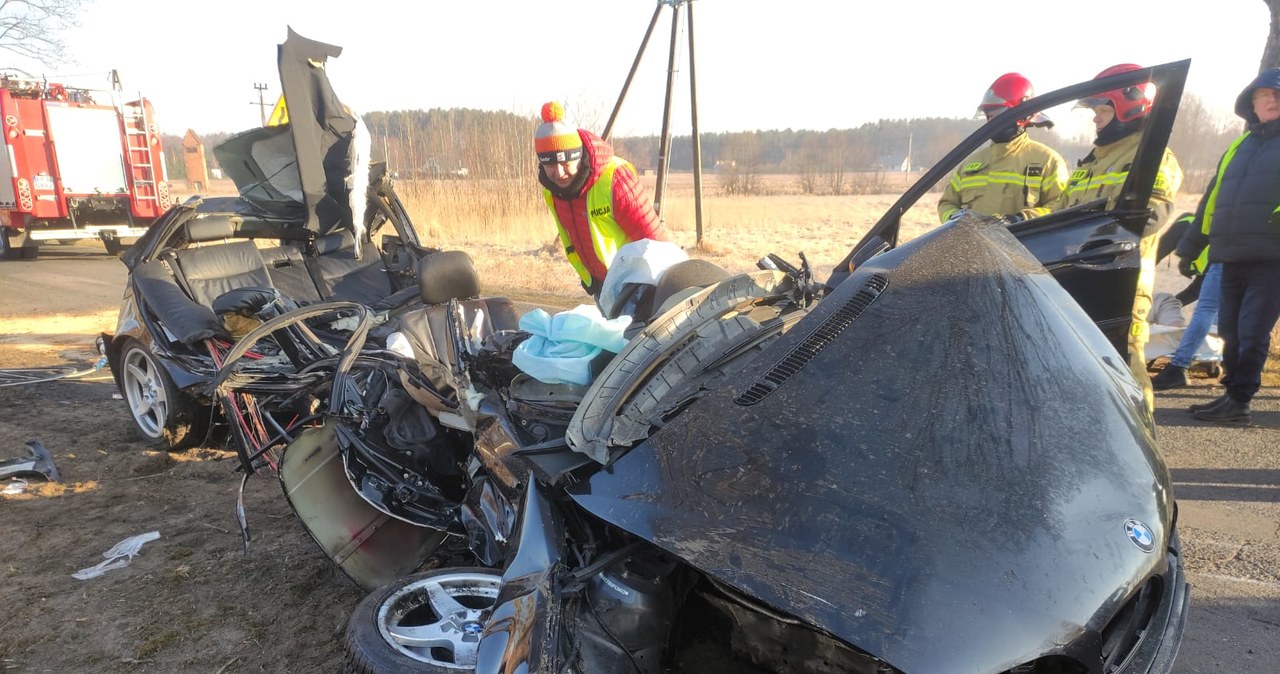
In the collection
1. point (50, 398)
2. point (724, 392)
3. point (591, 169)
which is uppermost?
point (591, 169)

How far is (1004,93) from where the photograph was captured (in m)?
4.34

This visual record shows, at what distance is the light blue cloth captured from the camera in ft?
7.41

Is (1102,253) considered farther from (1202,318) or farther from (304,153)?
(304,153)

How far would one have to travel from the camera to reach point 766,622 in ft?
5.16

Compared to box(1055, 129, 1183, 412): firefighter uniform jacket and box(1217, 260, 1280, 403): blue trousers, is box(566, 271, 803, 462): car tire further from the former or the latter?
box(1217, 260, 1280, 403): blue trousers

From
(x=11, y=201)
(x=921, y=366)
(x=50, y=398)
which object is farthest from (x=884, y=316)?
(x=11, y=201)

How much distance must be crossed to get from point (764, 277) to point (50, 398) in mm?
6101

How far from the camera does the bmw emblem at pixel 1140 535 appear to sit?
59.8 inches

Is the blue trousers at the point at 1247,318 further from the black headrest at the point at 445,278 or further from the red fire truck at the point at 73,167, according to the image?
the red fire truck at the point at 73,167

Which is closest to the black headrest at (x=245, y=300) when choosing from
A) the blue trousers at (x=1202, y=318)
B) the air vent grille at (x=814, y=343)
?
the air vent grille at (x=814, y=343)

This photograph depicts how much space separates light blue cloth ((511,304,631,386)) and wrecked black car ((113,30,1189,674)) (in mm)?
70

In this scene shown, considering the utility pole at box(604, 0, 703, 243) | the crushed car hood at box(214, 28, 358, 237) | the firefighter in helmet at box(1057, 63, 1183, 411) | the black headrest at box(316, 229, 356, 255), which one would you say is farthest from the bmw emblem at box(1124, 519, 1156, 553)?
the utility pole at box(604, 0, 703, 243)

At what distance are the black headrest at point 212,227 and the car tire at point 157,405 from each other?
0.88m

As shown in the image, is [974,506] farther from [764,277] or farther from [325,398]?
[325,398]
